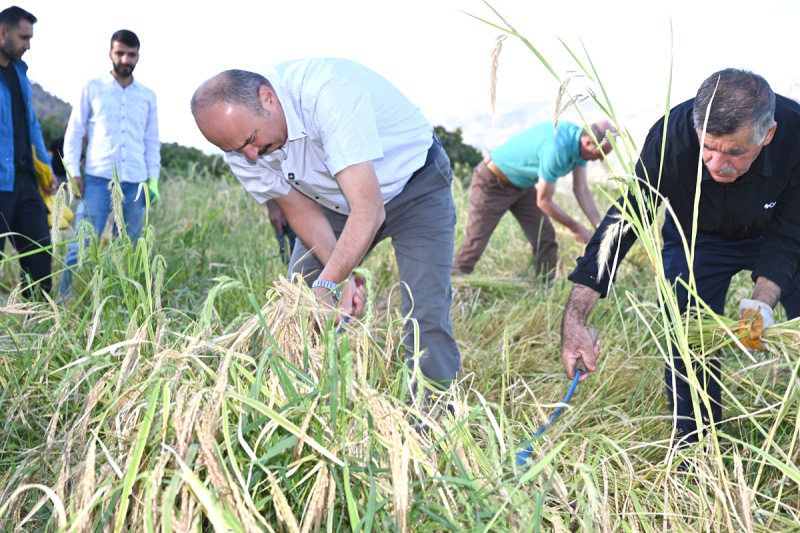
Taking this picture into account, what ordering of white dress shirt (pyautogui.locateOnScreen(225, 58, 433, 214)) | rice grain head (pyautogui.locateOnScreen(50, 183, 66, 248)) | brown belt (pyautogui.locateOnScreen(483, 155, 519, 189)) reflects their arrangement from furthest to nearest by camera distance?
brown belt (pyautogui.locateOnScreen(483, 155, 519, 189)), white dress shirt (pyautogui.locateOnScreen(225, 58, 433, 214)), rice grain head (pyautogui.locateOnScreen(50, 183, 66, 248))

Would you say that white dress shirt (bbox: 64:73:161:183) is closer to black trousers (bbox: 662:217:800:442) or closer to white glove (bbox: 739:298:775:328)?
black trousers (bbox: 662:217:800:442)

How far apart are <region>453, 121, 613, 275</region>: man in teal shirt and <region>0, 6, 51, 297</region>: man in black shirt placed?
2.83 metres

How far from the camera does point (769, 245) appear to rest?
2410 mm

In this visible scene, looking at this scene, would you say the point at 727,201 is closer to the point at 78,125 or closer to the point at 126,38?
the point at 126,38

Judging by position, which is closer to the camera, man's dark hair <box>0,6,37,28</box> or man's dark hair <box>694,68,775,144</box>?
man's dark hair <box>694,68,775,144</box>

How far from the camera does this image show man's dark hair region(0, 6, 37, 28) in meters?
3.46

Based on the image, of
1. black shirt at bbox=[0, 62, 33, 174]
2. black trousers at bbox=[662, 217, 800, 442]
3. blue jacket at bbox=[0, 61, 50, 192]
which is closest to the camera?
black trousers at bbox=[662, 217, 800, 442]

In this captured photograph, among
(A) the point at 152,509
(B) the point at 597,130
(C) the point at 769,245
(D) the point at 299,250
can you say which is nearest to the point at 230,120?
(D) the point at 299,250

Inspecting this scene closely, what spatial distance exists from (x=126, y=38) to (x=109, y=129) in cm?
59

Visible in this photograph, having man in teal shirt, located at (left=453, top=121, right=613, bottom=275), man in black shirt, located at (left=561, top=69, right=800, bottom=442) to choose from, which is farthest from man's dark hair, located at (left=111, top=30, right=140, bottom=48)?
man in black shirt, located at (left=561, top=69, right=800, bottom=442)

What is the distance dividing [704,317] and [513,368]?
109 centimetres

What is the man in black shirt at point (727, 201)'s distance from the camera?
80.4 inches

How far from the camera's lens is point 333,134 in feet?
7.57

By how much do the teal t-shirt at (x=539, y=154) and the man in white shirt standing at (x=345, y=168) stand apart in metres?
1.88
